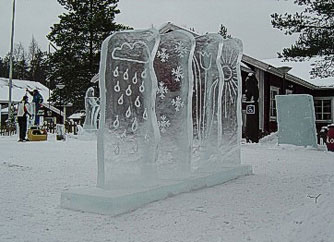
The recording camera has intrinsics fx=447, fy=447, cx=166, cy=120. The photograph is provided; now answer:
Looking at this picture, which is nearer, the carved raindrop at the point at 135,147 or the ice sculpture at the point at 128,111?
the ice sculpture at the point at 128,111

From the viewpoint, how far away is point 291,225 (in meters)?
4.44

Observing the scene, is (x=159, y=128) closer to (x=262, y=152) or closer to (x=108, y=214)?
(x=108, y=214)

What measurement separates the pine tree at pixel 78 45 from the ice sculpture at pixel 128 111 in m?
23.6

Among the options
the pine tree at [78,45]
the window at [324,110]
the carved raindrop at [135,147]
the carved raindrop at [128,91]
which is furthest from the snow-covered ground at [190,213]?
the pine tree at [78,45]

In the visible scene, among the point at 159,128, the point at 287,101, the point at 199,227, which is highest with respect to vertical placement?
the point at 287,101

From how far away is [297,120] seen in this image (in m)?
13.4

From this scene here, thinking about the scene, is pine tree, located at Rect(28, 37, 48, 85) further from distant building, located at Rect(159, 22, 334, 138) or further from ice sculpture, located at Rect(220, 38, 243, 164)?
ice sculpture, located at Rect(220, 38, 243, 164)

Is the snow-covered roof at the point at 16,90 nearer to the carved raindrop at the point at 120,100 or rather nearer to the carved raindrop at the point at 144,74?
the carved raindrop at the point at 144,74

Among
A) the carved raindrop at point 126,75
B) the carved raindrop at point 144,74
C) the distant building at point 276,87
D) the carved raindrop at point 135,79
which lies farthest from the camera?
the distant building at point 276,87

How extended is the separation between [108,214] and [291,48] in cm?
1353

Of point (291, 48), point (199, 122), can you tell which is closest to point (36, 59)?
point (291, 48)

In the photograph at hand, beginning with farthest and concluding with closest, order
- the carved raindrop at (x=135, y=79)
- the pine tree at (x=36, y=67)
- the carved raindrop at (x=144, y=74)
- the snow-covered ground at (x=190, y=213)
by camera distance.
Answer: the pine tree at (x=36, y=67) < the carved raindrop at (x=144, y=74) < the carved raindrop at (x=135, y=79) < the snow-covered ground at (x=190, y=213)

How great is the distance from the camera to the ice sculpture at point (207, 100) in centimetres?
709

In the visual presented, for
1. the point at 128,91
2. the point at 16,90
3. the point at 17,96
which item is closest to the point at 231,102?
the point at 128,91
